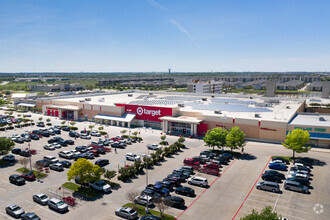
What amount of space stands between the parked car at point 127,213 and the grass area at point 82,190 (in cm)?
592

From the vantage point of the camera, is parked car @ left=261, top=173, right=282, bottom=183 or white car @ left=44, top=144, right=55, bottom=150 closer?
parked car @ left=261, top=173, right=282, bottom=183

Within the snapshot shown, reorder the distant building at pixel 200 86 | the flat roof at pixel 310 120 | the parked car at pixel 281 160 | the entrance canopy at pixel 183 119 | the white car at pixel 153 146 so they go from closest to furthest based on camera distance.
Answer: the parked car at pixel 281 160, the white car at pixel 153 146, the flat roof at pixel 310 120, the entrance canopy at pixel 183 119, the distant building at pixel 200 86

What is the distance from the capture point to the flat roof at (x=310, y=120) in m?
58.1

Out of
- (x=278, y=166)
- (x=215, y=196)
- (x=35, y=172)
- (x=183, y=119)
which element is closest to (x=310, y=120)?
(x=278, y=166)

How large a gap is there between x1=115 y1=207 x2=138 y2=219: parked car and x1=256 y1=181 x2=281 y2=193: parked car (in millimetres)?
17763

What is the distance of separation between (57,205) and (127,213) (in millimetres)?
8270

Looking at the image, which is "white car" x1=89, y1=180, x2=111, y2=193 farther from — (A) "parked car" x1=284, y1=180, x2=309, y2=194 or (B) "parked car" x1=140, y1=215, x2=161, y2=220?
(A) "parked car" x1=284, y1=180, x2=309, y2=194

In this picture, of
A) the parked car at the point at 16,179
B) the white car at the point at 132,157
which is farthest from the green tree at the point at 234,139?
the parked car at the point at 16,179

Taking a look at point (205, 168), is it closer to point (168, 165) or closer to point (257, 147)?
point (168, 165)

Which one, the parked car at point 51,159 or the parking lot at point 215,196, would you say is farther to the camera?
the parked car at point 51,159

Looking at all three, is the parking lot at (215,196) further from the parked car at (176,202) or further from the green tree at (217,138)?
the green tree at (217,138)

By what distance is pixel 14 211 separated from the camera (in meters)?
27.5

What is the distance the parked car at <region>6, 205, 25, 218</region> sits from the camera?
27.3 m

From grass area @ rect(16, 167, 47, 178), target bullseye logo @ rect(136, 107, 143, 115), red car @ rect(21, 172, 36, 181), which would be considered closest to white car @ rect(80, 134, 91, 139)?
target bullseye logo @ rect(136, 107, 143, 115)
